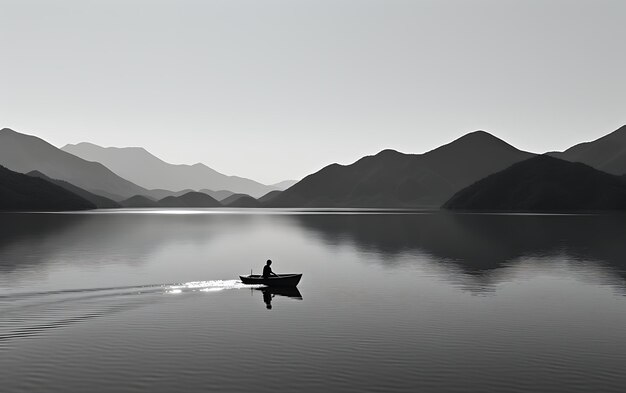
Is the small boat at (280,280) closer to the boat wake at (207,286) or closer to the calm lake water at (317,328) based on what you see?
the calm lake water at (317,328)

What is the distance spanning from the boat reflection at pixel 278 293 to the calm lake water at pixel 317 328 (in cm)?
41

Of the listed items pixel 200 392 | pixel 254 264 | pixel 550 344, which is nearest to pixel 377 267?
pixel 254 264

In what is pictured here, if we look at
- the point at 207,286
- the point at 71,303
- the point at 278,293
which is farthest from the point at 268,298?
the point at 71,303

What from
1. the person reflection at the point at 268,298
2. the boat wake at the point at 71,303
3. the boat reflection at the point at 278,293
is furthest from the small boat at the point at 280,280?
the boat wake at the point at 71,303

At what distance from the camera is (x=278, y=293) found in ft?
189

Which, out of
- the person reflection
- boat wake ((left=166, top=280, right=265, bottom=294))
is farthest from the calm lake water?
boat wake ((left=166, top=280, right=265, bottom=294))

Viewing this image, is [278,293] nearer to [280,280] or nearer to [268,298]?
[280,280]

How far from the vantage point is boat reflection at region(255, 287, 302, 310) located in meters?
54.7

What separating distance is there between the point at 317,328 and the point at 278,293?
1796 centimetres

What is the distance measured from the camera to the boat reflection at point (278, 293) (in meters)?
54.7

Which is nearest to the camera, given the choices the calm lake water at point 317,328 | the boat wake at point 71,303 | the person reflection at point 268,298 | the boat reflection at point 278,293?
the calm lake water at point 317,328

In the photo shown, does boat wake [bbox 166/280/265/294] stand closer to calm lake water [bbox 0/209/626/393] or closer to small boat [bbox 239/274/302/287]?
calm lake water [bbox 0/209/626/393]

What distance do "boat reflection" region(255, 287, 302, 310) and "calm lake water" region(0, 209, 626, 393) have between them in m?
0.41

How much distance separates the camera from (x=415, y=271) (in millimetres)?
76688
